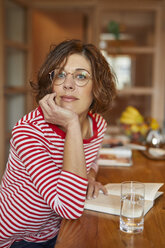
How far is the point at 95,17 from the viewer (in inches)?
156

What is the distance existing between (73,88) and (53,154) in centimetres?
26

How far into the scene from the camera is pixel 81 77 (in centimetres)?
125

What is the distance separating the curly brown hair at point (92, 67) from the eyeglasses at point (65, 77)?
0.03m

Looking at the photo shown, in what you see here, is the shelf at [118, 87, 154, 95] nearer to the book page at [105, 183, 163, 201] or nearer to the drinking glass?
the book page at [105, 183, 163, 201]

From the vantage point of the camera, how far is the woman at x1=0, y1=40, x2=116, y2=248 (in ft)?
3.39

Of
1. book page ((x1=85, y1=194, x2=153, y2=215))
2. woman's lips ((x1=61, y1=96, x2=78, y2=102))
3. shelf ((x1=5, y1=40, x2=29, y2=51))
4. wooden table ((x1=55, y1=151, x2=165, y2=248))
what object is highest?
shelf ((x1=5, y1=40, x2=29, y2=51))

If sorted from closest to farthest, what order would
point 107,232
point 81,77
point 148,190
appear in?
1. point 107,232
2. point 148,190
3. point 81,77

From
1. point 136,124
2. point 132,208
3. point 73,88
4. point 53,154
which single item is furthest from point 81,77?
point 136,124

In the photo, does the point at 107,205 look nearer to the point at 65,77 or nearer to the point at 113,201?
the point at 113,201

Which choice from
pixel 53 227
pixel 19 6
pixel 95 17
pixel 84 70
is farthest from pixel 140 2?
pixel 53 227

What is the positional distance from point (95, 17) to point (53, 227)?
3198 mm

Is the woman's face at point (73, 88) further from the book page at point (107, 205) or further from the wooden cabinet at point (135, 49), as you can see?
the wooden cabinet at point (135, 49)

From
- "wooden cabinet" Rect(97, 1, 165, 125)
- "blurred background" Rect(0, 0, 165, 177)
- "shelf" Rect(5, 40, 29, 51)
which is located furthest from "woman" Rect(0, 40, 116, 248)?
"wooden cabinet" Rect(97, 1, 165, 125)

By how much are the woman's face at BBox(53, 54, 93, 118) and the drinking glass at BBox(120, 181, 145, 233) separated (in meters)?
0.43
